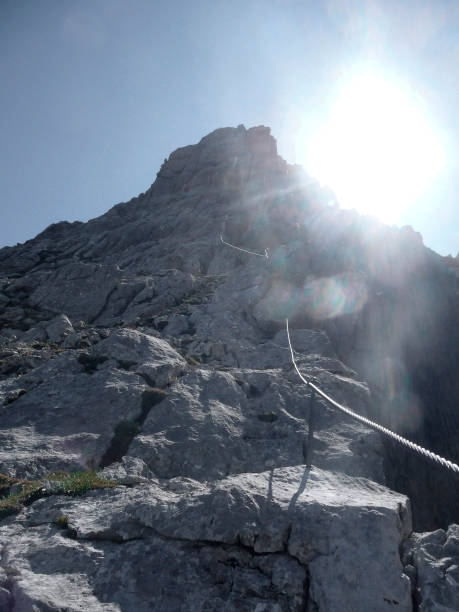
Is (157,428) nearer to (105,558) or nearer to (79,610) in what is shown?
(105,558)

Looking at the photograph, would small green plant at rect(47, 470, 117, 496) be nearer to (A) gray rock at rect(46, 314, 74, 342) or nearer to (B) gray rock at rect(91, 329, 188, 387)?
(B) gray rock at rect(91, 329, 188, 387)

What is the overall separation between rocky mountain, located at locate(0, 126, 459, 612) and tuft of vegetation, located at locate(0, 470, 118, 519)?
44 mm

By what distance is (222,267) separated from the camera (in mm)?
48000

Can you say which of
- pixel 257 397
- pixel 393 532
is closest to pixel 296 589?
pixel 393 532

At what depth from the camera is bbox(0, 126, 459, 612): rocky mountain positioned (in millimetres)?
6969

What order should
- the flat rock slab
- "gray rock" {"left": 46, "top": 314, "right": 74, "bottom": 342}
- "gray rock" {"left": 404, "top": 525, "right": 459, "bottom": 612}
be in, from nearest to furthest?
"gray rock" {"left": 404, "top": 525, "right": 459, "bottom": 612}
the flat rock slab
"gray rock" {"left": 46, "top": 314, "right": 74, "bottom": 342}

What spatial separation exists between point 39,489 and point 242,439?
624 cm

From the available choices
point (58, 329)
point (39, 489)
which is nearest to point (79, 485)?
point (39, 489)

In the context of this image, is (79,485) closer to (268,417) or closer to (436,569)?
(436,569)

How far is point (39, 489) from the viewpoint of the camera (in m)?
9.73

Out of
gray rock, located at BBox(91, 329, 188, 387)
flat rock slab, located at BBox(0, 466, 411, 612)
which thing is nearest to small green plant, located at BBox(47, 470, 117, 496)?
flat rock slab, located at BBox(0, 466, 411, 612)

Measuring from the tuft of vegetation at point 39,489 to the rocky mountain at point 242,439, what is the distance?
1.7 inches

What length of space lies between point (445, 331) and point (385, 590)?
2340cm

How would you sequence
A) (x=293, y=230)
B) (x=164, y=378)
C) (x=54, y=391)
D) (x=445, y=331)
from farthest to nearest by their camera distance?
(x=293, y=230) → (x=445, y=331) → (x=164, y=378) → (x=54, y=391)
